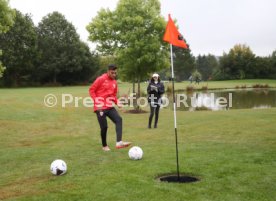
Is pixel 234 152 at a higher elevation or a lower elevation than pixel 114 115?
lower

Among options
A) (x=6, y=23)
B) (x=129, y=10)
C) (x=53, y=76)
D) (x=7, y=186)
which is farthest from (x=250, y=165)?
(x=53, y=76)

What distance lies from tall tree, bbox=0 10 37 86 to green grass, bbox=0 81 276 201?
44759 mm

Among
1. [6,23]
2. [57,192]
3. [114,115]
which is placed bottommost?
[57,192]

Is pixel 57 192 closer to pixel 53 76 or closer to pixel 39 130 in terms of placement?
pixel 39 130

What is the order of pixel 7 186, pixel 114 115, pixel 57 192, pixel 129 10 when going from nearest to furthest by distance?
pixel 57 192 → pixel 7 186 → pixel 114 115 → pixel 129 10

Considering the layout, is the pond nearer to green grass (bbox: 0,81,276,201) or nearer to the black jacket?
the black jacket

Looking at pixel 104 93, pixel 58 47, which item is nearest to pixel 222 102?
pixel 104 93

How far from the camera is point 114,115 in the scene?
10648mm

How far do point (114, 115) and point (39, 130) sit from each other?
21.3 feet

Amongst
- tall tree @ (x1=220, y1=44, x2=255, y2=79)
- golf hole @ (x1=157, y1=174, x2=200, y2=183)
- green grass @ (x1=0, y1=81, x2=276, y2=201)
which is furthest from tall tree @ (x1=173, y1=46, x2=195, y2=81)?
golf hole @ (x1=157, y1=174, x2=200, y2=183)

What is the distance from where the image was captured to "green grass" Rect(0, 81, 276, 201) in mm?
6523

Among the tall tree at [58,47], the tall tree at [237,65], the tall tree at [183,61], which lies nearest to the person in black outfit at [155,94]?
the tall tree at [58,47]

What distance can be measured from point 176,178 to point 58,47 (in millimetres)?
58836

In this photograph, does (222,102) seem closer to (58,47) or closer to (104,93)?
(104,93)
